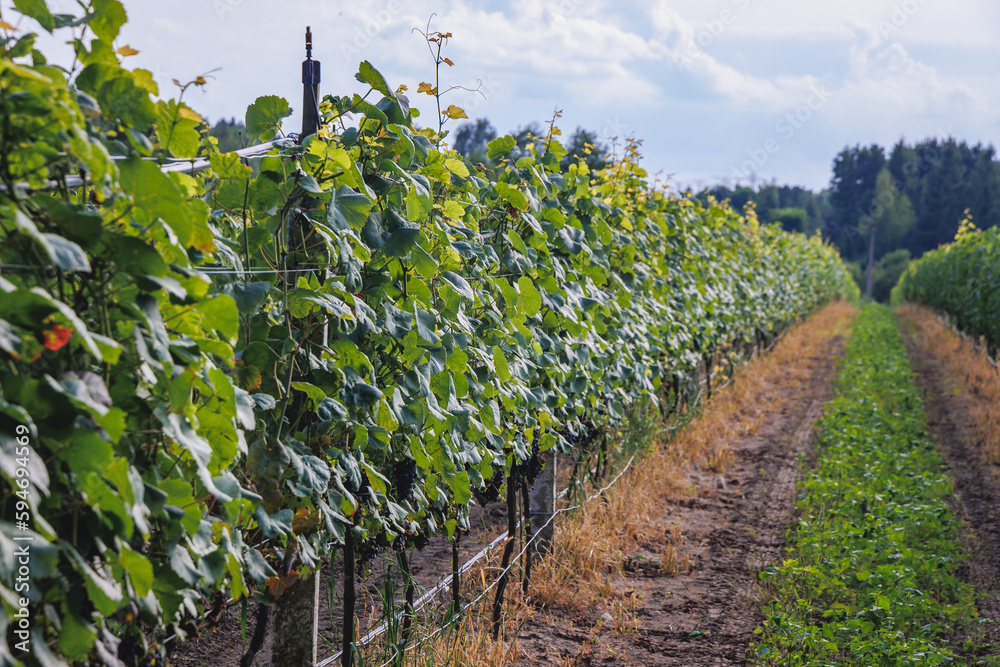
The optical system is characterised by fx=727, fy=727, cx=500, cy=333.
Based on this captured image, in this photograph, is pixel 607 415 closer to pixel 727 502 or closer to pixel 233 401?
pixel 727 502

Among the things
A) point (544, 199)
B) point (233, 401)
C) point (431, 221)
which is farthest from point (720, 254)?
point (233, 401)

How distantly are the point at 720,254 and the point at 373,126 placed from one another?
7.61m

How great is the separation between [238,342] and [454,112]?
122 cm

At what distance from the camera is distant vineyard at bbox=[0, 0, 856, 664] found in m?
1.06

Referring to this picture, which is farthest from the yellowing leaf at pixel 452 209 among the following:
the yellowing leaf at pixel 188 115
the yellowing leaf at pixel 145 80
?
the yellowing leaf at pixel 145 80

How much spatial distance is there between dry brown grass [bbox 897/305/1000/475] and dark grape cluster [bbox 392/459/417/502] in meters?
6.79

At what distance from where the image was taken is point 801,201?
9606cm

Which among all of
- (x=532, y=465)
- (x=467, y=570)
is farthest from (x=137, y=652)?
(x=467, y=570)

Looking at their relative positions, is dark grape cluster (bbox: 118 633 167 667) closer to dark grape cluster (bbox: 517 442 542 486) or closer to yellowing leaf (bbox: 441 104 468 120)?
yellowing leaf (bbox: 441 104 468 120)

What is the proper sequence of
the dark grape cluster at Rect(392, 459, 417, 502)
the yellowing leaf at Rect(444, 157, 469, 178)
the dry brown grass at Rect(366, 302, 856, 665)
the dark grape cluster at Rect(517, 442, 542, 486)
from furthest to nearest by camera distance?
the dark grape cluster at Rect(517, 442, 542, 486) → the dry brown grass at Rect(366, 302, 856, 665) → the yellowing leaf at Rect(444, 157, 469, 178) → the dark grape cluster at Rect(392, 459, 417, 502)

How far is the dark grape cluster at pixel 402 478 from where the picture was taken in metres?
2.37

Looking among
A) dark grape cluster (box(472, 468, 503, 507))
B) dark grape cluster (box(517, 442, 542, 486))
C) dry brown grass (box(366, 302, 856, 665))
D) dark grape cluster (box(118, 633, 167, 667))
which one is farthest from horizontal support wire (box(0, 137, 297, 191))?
dark grape cluster (box(517, 442, 542, 486))

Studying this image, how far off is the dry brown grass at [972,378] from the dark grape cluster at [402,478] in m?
6.79

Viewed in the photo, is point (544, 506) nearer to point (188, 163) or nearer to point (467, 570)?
point (467, 570)
